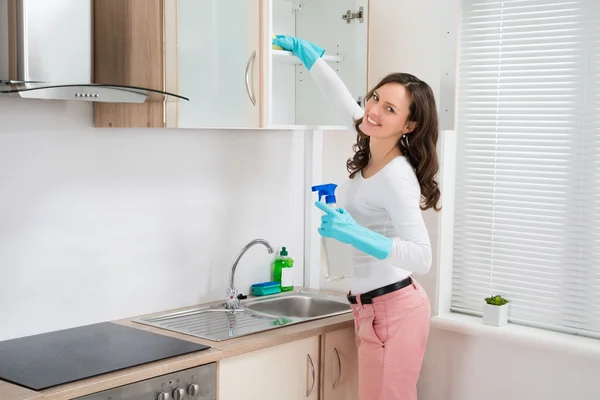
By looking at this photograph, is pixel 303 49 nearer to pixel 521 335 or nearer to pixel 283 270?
pixel 283 270

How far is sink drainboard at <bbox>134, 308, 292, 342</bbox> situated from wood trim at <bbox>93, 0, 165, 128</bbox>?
69 centimetres

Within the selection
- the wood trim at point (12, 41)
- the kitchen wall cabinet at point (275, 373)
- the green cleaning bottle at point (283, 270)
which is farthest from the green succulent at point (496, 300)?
the wood trim at point (12, 41)

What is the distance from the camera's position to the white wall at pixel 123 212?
2342 mm

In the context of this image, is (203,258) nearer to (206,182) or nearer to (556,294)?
(206,182)

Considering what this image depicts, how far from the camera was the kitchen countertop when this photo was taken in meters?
1.91

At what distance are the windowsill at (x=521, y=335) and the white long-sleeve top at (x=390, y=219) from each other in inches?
17.4

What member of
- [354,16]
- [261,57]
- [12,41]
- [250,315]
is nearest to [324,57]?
[354,16]

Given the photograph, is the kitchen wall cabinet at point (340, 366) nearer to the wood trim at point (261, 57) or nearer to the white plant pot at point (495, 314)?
the white plant pot at point (495, 314)

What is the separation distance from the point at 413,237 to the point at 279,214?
3.23ft

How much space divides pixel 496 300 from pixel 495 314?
0.17 feet

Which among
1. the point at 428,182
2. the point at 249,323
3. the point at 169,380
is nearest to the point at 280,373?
the point at 249,323

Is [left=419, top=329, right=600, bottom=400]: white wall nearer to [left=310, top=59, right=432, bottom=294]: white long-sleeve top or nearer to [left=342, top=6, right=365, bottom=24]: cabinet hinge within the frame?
[left=310, top=59, right=432, bottom=294]: white long-sleeve top

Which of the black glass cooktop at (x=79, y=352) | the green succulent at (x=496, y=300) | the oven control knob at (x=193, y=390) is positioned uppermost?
the green succulent at (x=496, y=300)


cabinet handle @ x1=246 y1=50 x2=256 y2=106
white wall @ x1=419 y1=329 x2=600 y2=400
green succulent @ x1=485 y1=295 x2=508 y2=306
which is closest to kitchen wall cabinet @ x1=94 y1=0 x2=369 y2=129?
cabinet handle @ x1=246 y1=50 x2=256 y2=106
